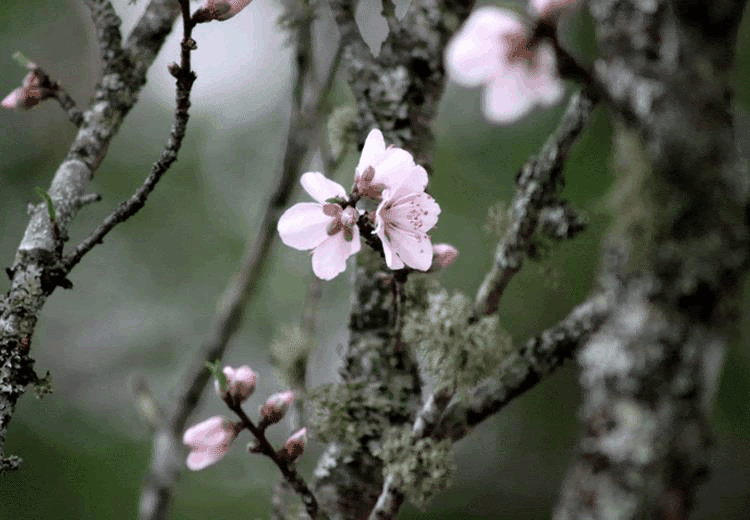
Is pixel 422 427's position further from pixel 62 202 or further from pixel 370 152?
pixel 62 202

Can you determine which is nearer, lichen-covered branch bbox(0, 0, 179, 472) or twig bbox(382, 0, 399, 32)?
lichen-covered branch bbox(0, 0, 179, 472)

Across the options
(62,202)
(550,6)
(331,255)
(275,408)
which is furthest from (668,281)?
(62,202)

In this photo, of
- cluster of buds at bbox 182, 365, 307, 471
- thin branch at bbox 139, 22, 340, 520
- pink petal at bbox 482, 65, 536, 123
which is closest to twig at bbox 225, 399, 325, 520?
cluster of buds at bbox 182, 365, 307, 471

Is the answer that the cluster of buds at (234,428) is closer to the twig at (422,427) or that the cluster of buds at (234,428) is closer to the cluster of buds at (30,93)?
the twig at (422,427)

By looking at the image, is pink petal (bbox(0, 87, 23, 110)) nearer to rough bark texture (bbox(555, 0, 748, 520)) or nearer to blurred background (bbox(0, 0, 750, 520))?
rough bark texture (bbox(555, 0, 748, 520))

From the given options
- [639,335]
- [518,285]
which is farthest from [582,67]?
[518,285]
